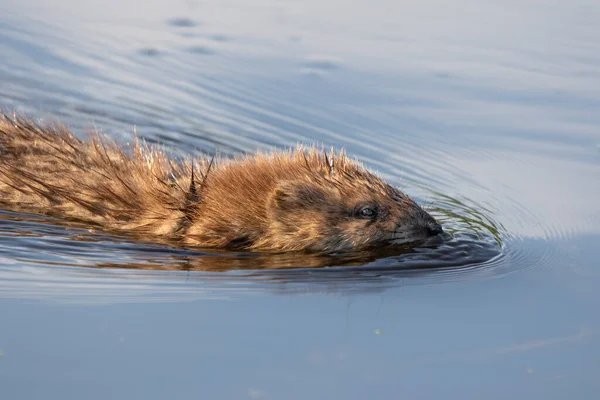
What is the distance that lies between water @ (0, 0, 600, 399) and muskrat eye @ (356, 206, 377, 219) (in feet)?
1.14

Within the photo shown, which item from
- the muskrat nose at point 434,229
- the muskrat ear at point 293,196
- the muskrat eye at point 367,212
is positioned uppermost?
the muskrat ear at point 293,196

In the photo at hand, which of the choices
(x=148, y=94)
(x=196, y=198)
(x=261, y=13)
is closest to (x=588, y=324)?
(x=196, y=198)

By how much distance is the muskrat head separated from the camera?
6.86 meters

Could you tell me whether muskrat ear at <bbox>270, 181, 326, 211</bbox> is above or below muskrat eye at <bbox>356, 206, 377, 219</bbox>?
above

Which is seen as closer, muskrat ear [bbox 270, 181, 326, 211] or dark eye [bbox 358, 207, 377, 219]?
muskrat ear [bbox 270, 181, 326, 211]

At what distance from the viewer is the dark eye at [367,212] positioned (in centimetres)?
690

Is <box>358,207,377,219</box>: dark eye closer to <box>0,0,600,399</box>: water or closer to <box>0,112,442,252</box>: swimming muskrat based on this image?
<box>0,112,442,252</box>: swimming muskrat

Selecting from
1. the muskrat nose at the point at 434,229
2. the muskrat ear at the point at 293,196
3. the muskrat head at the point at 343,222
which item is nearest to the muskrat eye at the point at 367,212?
the muskrat head at the point at 343,222

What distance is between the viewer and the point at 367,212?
272 inches

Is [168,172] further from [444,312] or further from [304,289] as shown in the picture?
[444,312]

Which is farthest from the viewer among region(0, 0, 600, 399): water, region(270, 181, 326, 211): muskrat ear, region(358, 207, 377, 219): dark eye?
region(358, 207, 377, 219): dark eye

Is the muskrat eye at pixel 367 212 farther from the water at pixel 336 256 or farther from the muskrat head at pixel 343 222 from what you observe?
the water at pixel 336 256

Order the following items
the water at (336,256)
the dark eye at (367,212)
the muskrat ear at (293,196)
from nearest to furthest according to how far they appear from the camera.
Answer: the water at (336,256), the muskrat ear at (293,196), the dark eye at (367,212)

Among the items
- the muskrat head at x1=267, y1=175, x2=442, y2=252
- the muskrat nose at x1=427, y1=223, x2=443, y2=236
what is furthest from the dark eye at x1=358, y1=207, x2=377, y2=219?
the muskrat nose at x1=427, y1=223, x2=443, y2=236
